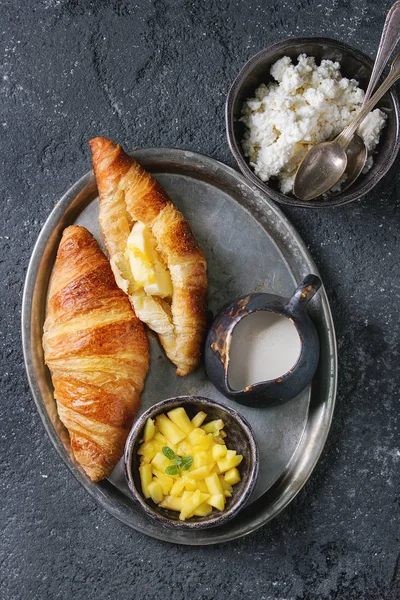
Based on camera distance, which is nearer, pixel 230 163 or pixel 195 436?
pixel 195 436

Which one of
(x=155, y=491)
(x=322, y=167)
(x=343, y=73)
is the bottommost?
(x=155, y=491)

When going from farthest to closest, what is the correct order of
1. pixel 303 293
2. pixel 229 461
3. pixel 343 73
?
1. pixel 343 73
2. pixel 229 461
3. pixel 303 293

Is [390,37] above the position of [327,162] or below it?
above

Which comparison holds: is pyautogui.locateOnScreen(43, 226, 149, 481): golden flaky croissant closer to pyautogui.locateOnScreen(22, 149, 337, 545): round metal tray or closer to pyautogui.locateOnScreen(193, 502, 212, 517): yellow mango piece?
pyautogui.locateOnScreen(22, 149, 337, 545): round metal tray

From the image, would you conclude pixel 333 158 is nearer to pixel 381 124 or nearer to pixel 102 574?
pixel 381 124

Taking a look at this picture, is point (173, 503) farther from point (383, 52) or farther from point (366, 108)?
point (383, 52)

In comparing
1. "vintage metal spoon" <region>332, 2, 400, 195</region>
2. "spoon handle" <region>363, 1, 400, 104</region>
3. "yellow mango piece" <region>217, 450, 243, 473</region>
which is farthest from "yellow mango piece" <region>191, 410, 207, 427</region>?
"spoon handle" <region>363, 1, 400, 104</region>

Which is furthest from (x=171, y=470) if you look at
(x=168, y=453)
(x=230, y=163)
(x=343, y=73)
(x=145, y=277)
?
(x=343, y=73)
